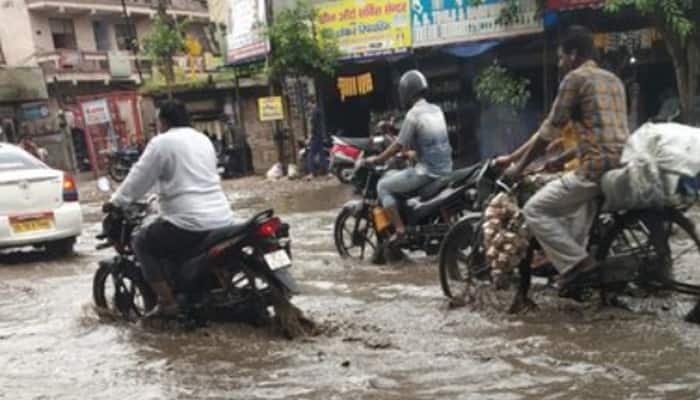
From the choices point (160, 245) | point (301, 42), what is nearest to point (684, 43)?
point (301, 42)

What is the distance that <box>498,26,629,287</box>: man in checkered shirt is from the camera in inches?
179

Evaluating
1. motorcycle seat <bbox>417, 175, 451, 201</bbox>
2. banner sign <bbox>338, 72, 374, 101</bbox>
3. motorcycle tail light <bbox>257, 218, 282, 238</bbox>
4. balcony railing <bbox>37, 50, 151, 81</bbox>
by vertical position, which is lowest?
motorcycle seat <bbox>417, 175, 451, 201</bbox>

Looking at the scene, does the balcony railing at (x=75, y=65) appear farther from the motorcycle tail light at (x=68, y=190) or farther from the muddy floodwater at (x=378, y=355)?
the muddy floodwater at (x=378, y=355)

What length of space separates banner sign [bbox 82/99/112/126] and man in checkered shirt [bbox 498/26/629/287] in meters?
24.2

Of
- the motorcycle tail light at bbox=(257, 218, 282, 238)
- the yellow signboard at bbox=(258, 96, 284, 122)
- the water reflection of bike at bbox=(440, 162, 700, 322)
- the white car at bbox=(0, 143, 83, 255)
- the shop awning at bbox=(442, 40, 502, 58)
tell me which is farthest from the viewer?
the yellow signboard at bbox=(258, 96, 284, 122)

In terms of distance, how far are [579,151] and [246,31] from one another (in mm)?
14839

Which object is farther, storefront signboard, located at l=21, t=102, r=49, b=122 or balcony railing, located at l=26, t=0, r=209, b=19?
balcony railing, located at l=26, t=0, r=209, b=19

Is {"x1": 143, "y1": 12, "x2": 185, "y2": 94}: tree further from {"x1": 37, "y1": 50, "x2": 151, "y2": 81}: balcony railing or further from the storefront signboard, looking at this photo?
{"x1": 37, "y1": 50, "x2": 151, "y2": 81}: balcony railing

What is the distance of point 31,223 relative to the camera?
8.92 metres

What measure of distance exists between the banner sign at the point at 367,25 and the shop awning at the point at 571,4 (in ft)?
10.8

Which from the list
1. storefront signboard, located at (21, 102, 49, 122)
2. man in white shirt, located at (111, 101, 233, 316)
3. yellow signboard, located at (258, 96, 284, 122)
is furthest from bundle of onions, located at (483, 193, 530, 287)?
storefront signboard, located at (21, 102, 49, 122)

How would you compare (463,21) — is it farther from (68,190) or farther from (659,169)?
(659,169)

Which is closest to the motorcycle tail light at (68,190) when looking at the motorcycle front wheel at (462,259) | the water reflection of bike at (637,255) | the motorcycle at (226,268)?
the motorcycle at (226,268)

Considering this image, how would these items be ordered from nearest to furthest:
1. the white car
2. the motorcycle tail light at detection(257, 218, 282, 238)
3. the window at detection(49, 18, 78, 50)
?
the motorcycle tail light at detection(257, 218, 282, 238) → the white car → the window at detection(49, 18, 78, 50)
